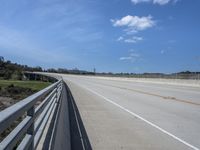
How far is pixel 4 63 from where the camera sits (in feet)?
496

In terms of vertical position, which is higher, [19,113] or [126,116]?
[19,113]

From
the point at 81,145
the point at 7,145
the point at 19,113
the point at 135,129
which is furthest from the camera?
the point at 135,129

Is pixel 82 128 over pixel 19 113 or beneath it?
beneath

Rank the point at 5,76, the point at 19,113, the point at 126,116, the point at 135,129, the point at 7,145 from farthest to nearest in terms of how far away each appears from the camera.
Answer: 1. the point at 5,76
2. the point at 126,116
3. the point at 135,129
4. the point at 19,113
5. the point at 7,145

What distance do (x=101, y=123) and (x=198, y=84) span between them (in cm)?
3915

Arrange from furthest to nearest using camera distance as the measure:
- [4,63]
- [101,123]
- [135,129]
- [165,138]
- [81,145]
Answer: [4,63], [101,123], [135,129], [165,138], [81,145]

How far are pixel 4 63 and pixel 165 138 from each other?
146 meters

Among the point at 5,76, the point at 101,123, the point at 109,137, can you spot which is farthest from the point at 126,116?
the point at 5,76

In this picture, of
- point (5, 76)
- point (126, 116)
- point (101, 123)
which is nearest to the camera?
point (101, 123)

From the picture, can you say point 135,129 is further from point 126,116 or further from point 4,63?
point 4,63

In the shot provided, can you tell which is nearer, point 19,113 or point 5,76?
point 19,113

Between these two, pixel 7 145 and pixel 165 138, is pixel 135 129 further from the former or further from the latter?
pixel 7 145

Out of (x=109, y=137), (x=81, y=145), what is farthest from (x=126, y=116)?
(x=81, y=145)

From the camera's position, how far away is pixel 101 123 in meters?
14.1
